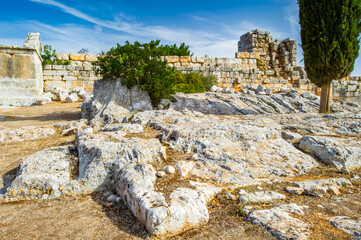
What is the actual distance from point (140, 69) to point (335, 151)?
183 inches

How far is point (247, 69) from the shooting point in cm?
1409

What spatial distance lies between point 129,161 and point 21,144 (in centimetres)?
250

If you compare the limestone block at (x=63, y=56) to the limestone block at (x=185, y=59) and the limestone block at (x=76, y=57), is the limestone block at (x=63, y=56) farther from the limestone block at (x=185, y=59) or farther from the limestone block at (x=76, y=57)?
the limestone block at (x=185, y=59)

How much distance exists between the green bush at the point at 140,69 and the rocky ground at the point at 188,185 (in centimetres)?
247

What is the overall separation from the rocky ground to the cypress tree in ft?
10.9

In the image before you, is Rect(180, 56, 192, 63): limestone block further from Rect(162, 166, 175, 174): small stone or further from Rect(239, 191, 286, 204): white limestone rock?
Rect(239, 191, 286, 204): white limestone rock

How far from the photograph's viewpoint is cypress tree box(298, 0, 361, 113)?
20.2 feet

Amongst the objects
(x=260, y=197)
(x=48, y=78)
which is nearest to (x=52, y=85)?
(x=48, y=78)

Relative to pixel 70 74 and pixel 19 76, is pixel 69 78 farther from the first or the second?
pixel 19 76

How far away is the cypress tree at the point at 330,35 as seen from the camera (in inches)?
242

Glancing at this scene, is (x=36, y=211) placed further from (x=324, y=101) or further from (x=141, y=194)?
(x=324, y=101)

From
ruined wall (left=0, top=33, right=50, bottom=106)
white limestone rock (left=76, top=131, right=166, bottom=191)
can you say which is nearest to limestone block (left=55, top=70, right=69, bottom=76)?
ruined wall (left=0, top=33, right=50, bottom=106)

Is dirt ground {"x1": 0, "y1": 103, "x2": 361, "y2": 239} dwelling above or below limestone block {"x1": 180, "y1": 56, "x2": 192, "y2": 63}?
below

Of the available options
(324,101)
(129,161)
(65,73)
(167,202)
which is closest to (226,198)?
(167,202)
